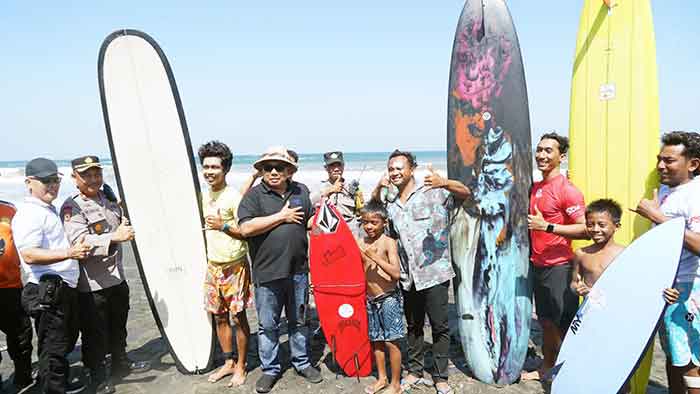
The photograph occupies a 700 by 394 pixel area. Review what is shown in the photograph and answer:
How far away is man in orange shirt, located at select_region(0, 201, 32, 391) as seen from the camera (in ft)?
9.84

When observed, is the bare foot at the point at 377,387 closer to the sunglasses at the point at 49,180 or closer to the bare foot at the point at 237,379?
the bare foot at the point at 237,379

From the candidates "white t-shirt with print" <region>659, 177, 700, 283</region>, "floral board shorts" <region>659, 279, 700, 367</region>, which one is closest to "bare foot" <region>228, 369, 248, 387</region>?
"floral board shorts" <region>659, 279, 700, 367</region>

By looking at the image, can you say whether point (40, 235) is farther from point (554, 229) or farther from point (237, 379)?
point (554, 229)

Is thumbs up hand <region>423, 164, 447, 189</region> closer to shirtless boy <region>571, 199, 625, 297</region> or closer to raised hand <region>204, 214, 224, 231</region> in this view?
shirtless boy <region>571, 199, 625, 297</region>

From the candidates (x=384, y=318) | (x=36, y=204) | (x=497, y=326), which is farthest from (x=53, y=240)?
(x=497, y=326)

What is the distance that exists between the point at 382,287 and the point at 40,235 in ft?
7.50

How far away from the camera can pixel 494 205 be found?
10.3ft

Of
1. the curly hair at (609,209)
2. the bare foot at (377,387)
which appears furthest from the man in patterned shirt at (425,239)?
the curly hair at (609,209)

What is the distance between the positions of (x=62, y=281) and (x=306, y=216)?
1.70 m

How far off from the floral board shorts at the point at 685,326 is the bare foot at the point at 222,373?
302 cm

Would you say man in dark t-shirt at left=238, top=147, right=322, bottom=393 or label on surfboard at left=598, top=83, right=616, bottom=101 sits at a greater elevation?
label on surfboard at left=598, top=83, right=616, bottom=101

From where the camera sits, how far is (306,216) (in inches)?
120

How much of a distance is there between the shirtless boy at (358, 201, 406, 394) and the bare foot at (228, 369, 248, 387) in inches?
40.6

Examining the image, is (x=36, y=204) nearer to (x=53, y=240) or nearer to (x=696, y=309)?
(x=53, y=240)
